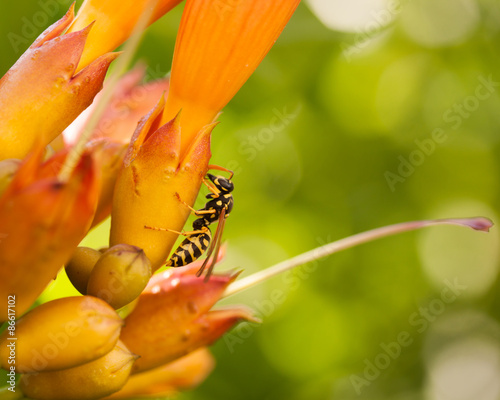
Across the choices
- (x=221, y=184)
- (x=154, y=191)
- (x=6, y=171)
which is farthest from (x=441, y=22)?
(x=6, y=171)

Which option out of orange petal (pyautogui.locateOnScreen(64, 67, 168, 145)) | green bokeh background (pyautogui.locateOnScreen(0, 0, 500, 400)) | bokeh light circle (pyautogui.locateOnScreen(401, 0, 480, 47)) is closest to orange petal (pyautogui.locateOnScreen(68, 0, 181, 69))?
orange petal (pyautogui.locateOnScreen(64, 67, 168, 145))

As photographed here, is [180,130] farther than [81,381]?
Yes

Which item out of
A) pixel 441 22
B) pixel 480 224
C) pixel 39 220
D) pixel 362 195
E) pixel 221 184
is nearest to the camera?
pixel 39 220

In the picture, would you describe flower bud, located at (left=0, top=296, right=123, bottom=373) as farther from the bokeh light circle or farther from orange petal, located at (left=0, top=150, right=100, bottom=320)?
the bokeh light circle

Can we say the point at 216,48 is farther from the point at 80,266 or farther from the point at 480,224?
the point at 480,224

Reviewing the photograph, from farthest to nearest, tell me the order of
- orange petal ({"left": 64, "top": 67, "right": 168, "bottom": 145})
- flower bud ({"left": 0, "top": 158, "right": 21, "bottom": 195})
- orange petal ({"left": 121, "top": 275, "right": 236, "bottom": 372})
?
orange petal ({"left": 64, "top": 67, "right": 168, "bottom": 145}) → orange petal ({"left": 121, "top": 275, "right": 236, "bottom": 372}) → flower bud ({"left": 0, "top": 158, "right": 21, "bottom": 195})

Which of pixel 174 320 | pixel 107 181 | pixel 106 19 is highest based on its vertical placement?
pixel 106 19

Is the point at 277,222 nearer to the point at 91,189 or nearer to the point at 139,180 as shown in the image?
the point at 139,180
